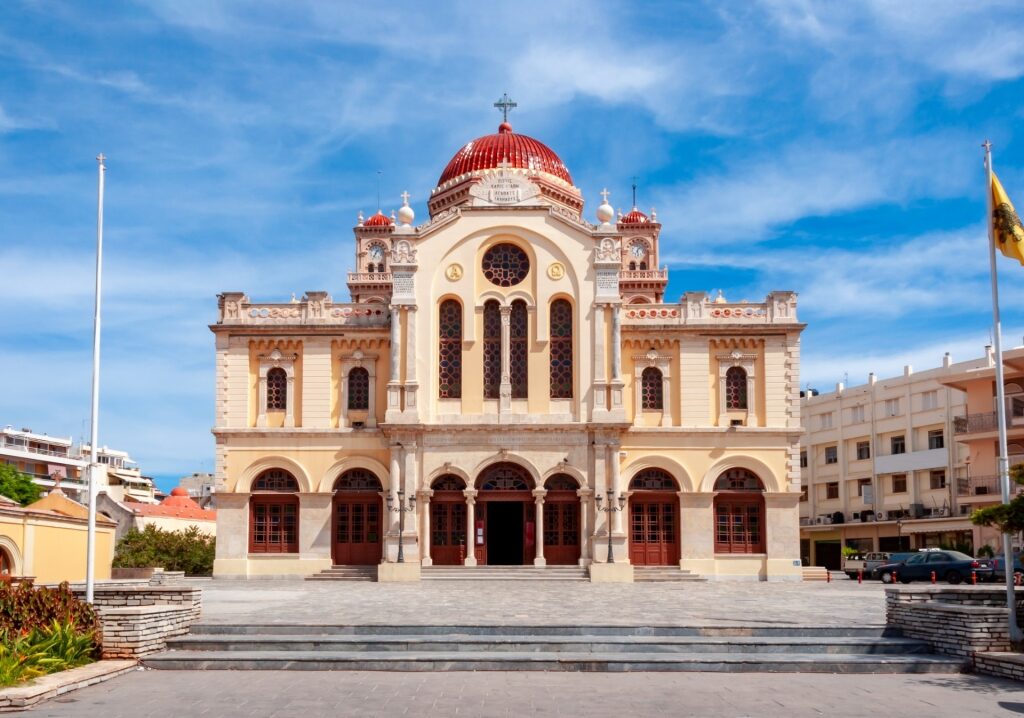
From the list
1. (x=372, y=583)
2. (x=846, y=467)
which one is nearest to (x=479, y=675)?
(x=372, y=583)

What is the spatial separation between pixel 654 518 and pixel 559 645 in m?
20.7

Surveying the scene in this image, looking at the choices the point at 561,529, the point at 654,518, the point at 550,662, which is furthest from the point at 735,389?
the point at 550,662

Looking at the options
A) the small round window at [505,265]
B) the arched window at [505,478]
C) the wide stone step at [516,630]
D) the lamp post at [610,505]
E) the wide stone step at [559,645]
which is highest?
the small round window at [505,265]

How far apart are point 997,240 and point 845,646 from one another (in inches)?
259

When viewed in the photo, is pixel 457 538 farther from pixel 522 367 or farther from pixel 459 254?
pixel 459 254

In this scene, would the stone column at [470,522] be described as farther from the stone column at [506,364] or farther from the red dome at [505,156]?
the red dome at [505,156]

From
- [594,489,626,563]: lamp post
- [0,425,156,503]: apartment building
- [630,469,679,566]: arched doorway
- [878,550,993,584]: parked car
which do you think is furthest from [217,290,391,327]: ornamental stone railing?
[0,425,156,503]: apartment building

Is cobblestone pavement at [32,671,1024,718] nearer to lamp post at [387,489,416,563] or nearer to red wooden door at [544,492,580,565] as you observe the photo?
lamp post at [387,489,416,563]

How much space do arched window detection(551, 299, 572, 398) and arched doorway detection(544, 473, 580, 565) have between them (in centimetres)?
288

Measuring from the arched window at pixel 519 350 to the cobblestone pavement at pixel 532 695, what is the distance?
2190 centimetres

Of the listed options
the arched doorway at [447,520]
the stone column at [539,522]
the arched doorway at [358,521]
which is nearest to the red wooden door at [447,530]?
the arched doorway at [447,520]

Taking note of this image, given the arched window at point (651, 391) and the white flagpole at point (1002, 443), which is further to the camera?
the arched window at point (651, 391)

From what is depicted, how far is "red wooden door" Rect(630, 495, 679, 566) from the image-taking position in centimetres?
3666

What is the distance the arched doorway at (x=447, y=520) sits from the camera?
119 feet
